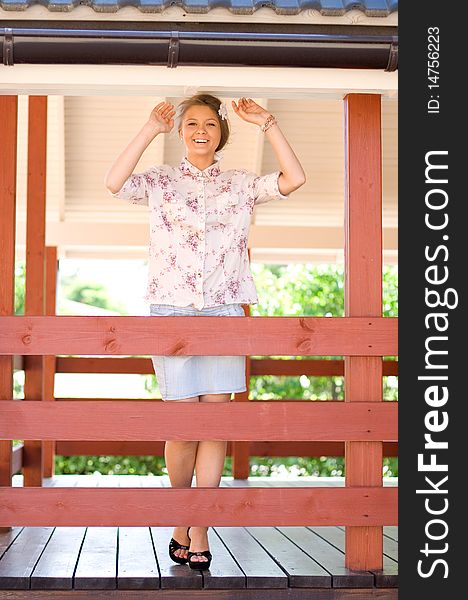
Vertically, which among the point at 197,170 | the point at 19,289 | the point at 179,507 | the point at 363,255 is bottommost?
the point at 179,507

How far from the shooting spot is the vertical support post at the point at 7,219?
458 cm

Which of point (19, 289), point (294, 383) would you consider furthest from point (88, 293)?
point (294, 383)

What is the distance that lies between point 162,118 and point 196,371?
1.01m

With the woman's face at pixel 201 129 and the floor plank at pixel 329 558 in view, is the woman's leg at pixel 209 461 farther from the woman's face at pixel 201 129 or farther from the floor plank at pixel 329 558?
the woman's face at pixel 201 129

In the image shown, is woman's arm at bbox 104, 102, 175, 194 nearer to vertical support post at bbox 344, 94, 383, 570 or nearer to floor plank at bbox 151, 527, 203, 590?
vertical support post at bbox 344, 94, 383, 570

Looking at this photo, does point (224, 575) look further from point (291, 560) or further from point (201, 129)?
point (201, 129)

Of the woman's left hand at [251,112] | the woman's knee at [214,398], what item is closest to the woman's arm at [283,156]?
the woman's left hand at [251,112]

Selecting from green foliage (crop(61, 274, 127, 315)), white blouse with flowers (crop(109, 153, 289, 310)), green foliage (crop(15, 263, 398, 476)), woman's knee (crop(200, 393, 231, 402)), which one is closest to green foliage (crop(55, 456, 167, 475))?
green foliage (crop(15, 263, 398, 476))

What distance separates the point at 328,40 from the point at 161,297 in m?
1.16

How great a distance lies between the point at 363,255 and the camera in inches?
166

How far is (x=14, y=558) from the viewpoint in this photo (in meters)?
4.25

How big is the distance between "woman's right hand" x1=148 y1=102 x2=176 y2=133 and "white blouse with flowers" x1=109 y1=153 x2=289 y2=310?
0.15 metres

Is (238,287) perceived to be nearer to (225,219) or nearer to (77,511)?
(225,219)

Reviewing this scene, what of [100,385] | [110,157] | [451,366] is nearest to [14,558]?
[451,366]
